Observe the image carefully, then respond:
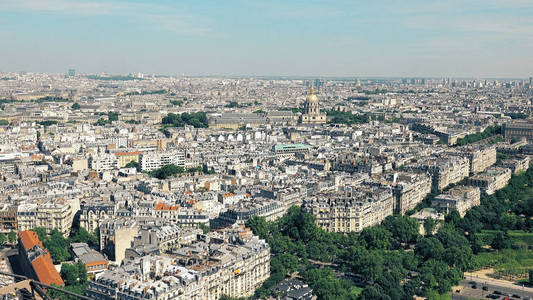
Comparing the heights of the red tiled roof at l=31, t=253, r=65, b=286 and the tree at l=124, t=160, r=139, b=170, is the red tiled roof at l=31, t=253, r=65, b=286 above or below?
below

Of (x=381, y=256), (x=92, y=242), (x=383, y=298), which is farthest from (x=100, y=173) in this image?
(x=383, y=298)

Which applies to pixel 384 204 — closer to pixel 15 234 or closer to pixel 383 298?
pixel 383 298

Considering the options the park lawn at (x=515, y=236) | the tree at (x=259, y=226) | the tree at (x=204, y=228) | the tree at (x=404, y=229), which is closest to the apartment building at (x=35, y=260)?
the tree at (x=204, y=228)

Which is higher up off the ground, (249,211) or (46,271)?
(249,211)

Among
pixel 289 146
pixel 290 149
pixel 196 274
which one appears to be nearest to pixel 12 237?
pixel 196 274

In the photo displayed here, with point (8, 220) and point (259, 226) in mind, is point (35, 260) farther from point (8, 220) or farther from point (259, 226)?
point (259, 226)

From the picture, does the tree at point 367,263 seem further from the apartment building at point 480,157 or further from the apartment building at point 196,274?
the apartment building at point 480,157

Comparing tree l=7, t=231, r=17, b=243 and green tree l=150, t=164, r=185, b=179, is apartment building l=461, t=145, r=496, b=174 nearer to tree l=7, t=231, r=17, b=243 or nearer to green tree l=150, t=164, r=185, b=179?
green tree l=150, t=164, r=185, b=179

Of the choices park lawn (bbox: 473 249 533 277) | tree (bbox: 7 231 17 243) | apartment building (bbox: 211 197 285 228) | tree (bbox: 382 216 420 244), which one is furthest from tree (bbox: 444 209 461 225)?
tree (bbox: 7 231 17 243)

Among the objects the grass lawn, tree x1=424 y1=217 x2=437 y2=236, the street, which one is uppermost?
tree x1=424 y1=217 x2=437 y2=236

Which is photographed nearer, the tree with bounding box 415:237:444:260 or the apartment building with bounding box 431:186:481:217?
the tree with bounding box 415:237:444:260

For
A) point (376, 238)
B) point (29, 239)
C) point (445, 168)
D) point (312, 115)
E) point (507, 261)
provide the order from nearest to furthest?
point (29, 239), point (507, 261), point (376, 238), point (445, 168), point (312, 115)

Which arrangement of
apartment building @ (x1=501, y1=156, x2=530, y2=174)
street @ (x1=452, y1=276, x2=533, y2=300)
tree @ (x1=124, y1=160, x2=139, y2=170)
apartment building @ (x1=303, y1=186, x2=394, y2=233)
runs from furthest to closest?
1. tree @ (x1=124, y1=160, x2=139, y2=170)
2. apartment building @ (x1=501, y1=156, x2=530, y2=174)
3. apartment building @ (x1=303, y1=186, x2=394, y2=233)
4. street @ (x1=452, y1=276, x2=533, y2=300)
